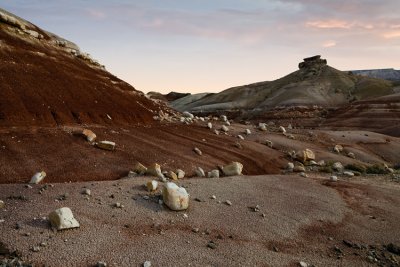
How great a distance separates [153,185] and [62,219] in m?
3.00

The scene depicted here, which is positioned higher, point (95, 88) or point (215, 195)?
point (95, 88)

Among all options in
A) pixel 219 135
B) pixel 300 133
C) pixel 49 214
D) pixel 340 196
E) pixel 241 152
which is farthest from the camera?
pixel 300 133

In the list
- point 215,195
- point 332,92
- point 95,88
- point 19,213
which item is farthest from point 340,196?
point 332,92

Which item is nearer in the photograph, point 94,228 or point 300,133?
point 94,228

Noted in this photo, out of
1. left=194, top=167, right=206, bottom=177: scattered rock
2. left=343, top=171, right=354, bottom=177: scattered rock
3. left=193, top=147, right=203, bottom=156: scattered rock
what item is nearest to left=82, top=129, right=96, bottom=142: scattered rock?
left=194, top=167, right=206, bottom=177: scattered rock

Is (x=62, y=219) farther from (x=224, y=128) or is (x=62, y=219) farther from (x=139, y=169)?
(x=224, y=128)

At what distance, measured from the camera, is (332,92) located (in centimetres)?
8569

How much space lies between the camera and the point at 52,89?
17.4 meters

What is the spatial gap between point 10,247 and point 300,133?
851 inches

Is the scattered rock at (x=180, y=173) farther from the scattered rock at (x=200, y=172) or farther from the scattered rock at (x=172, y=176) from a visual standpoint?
the scattered rock at (x=200, y=172)

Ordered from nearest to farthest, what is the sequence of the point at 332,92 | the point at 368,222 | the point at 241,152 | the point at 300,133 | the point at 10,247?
the point at 10,247 → the point at 368,222 → the point at 241,152 → the point at 300,133 → the point at 332,92

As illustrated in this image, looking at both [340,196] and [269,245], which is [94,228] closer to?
[269,245]

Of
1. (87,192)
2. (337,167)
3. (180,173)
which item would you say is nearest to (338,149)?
(337,167)

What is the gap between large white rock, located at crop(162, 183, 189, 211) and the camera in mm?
10023
